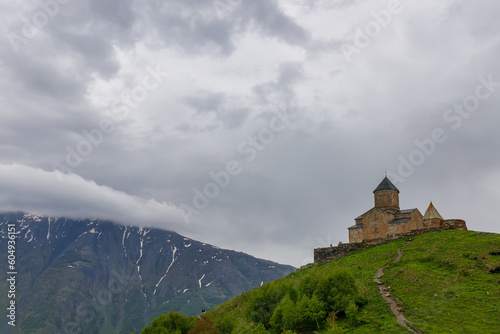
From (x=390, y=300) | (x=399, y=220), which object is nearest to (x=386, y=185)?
(x=399, y=220)

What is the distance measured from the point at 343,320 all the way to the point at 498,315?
41.6ft

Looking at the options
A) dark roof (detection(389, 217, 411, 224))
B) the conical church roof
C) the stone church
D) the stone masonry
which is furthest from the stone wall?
the conical church roof

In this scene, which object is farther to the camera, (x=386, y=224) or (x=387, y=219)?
(x=387, y=219)

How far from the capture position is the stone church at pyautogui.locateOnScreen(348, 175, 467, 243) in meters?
65.8

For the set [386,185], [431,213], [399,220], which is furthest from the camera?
[386,185]

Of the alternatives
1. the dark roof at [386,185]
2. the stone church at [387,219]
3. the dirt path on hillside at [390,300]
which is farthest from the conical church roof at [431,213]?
the dirt path on hillside at [390,300]

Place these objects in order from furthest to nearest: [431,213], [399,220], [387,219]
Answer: [387,219], [399,220], [431,213]

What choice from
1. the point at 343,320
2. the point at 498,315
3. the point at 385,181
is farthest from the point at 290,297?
the point at 385,181

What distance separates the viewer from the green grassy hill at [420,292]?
113ft

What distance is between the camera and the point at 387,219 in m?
68.7

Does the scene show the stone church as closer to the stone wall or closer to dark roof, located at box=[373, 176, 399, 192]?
dark roof, located at box=[373, 176, 399, 192]

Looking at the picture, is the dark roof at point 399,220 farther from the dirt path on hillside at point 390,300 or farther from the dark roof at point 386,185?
the dirt path on hillside at point 390,300

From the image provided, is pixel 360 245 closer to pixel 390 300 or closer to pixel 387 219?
pixel 387 219

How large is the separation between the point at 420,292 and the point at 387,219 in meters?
30.1
